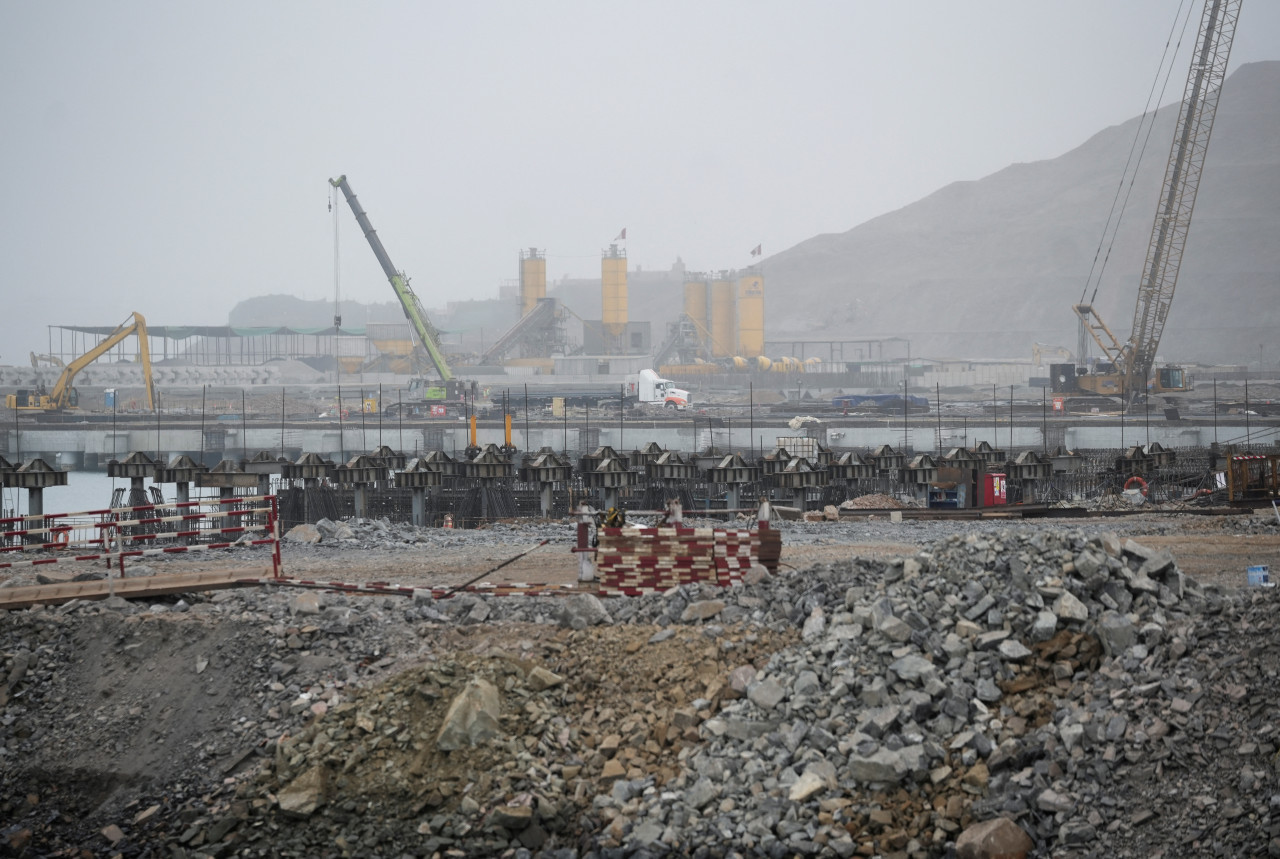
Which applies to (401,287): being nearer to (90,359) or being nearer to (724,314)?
(90,359)

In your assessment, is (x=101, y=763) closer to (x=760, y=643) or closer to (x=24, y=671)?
(x=24, y=671)

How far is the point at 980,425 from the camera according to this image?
55531mm

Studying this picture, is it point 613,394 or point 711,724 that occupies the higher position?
point 613,394

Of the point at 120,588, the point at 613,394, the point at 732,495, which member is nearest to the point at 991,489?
the point at 732,495

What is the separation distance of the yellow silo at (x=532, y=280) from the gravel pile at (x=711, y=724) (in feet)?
326

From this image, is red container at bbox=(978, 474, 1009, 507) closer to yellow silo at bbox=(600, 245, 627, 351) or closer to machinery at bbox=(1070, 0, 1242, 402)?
machinery at bbox=(1070, 0, 1242, 402)

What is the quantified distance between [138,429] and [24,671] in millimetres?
52855

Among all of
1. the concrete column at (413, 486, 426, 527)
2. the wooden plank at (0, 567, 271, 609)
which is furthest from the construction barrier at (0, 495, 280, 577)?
the concrete column at (413, 486, 426, 527)

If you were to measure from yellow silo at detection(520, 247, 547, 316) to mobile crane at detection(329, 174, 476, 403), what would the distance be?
24.6 metres

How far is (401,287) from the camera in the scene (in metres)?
80.2

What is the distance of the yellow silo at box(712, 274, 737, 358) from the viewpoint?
400 feet

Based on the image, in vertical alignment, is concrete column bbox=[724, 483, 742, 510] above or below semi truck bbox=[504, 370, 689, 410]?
below

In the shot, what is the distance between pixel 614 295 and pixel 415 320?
34.4m

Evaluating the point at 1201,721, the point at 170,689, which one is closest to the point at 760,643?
the point at 1201,721
